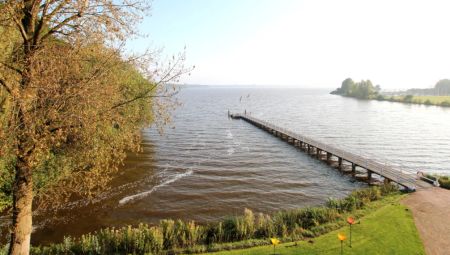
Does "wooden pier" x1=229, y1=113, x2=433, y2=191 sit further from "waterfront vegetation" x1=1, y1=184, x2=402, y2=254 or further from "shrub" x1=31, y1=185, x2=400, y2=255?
"shrub" x1=31, y1=185, x2=400, y2=255

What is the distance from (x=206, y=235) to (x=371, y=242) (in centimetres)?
905

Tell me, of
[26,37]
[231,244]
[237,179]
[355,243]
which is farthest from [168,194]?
[26,37]

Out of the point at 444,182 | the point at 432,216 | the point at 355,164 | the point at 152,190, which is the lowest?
the point at 152,190

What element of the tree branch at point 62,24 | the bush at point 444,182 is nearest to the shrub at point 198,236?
the tree branch at point 62,24

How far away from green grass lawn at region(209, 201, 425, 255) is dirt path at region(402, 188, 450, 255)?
0.55 m

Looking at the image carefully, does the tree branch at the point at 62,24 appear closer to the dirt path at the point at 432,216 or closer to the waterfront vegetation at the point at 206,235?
the waterfront vegetation at the point at 206,235

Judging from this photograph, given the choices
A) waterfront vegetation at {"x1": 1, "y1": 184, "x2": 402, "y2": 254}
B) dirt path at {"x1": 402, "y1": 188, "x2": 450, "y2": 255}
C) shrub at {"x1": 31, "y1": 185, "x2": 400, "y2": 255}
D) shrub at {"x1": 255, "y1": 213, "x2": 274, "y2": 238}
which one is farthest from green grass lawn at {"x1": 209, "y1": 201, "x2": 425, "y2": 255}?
shrub at {"x1": 255, "y1": 213, "x2": 274, "y2": 238}

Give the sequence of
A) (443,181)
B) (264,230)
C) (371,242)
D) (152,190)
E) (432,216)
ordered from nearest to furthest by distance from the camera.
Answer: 1. (371,242)
2. (264,230)
3. (432,216)
4. (443,181)
5. (152,190)

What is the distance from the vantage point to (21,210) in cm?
1034

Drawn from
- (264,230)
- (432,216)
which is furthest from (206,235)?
(432,216)

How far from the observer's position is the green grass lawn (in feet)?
52.6

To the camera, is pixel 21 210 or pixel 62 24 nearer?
pixel 21 210

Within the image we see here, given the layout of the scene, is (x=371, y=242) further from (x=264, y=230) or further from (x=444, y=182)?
(x=444, y=182)

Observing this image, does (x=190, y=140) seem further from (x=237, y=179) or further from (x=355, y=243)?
(x=355, y=243)
